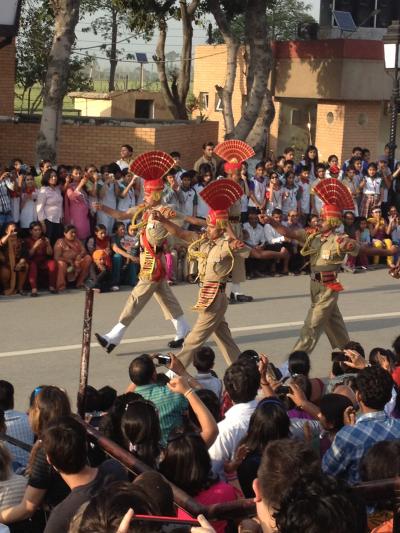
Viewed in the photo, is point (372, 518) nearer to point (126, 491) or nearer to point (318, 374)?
point (126, 491)

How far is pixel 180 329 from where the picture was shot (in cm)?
1180

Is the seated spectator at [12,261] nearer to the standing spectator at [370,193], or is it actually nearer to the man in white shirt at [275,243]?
the man in white shirt at [275,243]

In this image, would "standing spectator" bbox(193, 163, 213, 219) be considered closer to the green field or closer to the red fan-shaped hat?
the red fan-shaped hat

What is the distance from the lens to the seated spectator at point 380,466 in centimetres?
487

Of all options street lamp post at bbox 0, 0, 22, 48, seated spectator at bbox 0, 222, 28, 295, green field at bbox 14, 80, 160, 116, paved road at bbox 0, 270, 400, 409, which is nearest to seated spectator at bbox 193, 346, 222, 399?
paved road at bbox 0, 270, 400, 409

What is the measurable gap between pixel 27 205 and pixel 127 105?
21213 mm

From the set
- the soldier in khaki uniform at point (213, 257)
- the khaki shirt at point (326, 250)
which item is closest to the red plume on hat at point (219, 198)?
the soldier in khaki uniform at point (213, 257)

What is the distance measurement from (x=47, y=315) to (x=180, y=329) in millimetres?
1919

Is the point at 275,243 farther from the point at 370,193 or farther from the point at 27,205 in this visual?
the point at 27,205

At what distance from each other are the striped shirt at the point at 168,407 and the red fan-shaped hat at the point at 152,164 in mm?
4620

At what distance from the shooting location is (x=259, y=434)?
5859 millimetres

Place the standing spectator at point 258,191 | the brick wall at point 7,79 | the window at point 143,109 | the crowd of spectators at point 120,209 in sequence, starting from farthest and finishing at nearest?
the window at point 143,109
the brick wall at point 7,79
the standing spectator at point 258,191
the crowd of spectators at point 120,209

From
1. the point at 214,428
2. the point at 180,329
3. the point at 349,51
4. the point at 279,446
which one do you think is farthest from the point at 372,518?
the point at 349,51

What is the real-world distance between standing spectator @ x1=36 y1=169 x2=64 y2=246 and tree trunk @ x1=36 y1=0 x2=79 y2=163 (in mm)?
3418
